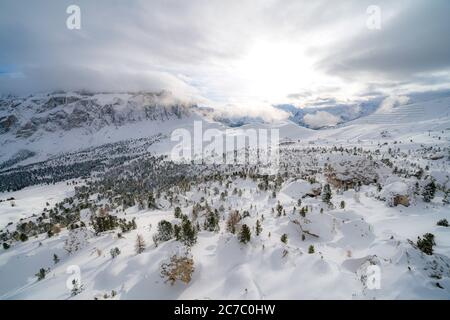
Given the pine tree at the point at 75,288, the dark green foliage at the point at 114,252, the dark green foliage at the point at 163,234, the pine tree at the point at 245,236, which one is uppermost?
the pine tree at the point at 245,236

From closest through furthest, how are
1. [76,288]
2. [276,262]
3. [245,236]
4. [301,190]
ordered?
[76,288] < [276,262] < [245,236] < [301,190]

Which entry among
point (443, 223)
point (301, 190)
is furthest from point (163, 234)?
point (301, 190)

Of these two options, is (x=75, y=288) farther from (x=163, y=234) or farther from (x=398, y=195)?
(x=398, y=195)

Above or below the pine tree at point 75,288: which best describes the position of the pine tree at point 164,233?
above

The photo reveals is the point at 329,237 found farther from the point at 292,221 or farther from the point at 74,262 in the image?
the point at 74,262

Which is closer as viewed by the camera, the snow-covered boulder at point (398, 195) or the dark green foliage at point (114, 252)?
the dark green foliage at point (114, 252)

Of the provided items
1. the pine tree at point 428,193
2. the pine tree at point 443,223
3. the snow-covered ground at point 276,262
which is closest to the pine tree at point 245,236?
the snow-covered ground at point 276,262

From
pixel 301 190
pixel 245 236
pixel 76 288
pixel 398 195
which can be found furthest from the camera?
pixel 301 190

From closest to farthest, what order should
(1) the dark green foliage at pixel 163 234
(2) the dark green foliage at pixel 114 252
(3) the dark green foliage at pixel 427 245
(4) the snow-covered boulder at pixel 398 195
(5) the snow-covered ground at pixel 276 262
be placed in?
(5) the snow-covered ground at pixel 276 262 → (3) the dark green foliage at pixel 427 245 → (2) the dark green foliage at pixel 114 252 → (1) the dark green foliage at pixel 163 234 → (4) the snow-covered boulder at pixel 398 195

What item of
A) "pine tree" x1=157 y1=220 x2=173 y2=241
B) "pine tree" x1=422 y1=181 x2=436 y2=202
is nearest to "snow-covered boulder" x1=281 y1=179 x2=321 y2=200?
"pine tree" x1=422 y1=181 x2=436 y2=202

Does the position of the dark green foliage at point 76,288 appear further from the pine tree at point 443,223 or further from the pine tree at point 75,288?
the pine tree at point 443,223
